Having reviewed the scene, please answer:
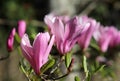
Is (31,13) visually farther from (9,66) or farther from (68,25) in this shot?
(68,25)

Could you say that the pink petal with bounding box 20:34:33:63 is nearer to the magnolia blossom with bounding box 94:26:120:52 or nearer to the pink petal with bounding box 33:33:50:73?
the pink petal with bounding box 33:33:50:73

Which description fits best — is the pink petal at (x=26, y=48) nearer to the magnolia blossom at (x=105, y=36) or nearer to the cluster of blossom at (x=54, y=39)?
the cluster of blossom at (x=54, y=39)

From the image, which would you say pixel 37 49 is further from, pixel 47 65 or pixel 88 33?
pixel 88 33

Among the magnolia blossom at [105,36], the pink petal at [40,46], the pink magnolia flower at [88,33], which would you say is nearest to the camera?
the pink petal at [40,46]

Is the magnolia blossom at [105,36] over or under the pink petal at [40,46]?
under

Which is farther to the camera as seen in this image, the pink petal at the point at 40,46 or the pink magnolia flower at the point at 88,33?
the pink magnolia flower at the point at 88,33

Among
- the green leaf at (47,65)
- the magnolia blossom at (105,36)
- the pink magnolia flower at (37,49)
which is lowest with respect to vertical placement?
the magnolia blossom at (105,36)

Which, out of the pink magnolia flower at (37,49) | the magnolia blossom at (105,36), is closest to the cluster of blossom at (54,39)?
the pink magnolia flower at (37,49)

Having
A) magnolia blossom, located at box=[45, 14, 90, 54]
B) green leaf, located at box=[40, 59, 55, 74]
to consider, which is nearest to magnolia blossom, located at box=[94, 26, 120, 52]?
magnolia blossom, located at box=[45, 14, 90, 54]
